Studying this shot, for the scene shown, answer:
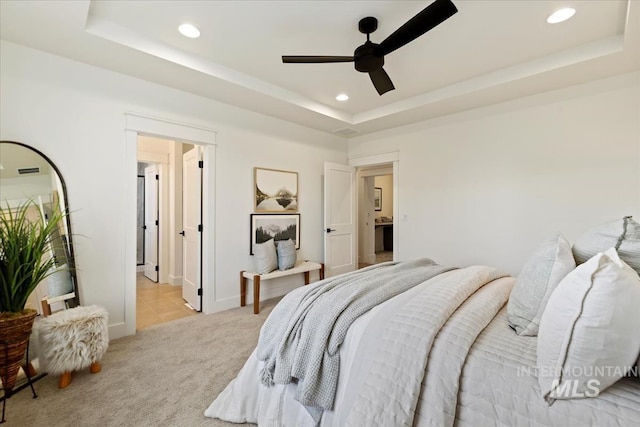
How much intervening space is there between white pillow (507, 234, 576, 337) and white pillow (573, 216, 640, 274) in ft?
0.24

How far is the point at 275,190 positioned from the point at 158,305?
212 cm

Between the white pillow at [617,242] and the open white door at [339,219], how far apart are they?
3286 mm

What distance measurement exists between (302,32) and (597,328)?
2.55 meters

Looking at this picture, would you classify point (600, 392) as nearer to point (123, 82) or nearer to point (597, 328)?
point (597, 328)

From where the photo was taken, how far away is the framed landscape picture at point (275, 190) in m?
3.76

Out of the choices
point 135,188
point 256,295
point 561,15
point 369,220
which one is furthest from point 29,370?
point 369,220

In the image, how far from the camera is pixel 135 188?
2.79m

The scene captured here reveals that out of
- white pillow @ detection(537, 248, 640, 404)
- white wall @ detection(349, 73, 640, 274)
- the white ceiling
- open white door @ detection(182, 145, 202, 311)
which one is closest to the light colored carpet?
open white door @ detection(182, 145, 202, 311)

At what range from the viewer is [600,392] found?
86 cm

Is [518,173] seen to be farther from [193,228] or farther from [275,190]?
[193,228]

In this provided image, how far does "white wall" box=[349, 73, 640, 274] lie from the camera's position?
2729 mm

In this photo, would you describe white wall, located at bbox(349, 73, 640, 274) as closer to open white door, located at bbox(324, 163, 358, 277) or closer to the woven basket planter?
open white door, located at bbox(324, 163, 358, 277)

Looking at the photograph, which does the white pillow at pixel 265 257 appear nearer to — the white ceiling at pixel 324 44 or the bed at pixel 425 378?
the white ceiling at pixel 324 44

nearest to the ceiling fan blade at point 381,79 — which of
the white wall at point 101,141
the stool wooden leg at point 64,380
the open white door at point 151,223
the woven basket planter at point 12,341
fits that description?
the white wall at point 101,141
